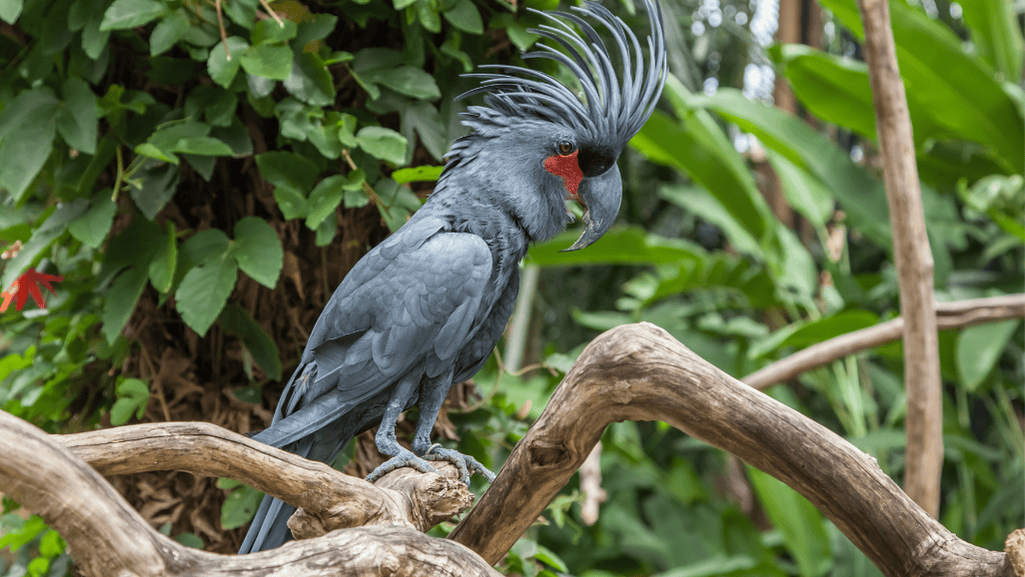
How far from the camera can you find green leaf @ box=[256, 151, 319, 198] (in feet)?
2.86

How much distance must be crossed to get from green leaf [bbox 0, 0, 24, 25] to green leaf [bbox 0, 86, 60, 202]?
0.13 m

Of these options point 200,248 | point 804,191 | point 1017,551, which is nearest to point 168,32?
point 200,248

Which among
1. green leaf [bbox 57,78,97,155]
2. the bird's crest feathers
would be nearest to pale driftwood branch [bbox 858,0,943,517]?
the bird's crest feathers

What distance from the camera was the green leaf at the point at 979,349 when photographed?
1961 millimetres

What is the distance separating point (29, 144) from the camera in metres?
0.85

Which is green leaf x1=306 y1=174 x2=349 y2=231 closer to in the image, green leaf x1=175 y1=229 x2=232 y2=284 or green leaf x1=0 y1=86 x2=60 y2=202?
green leaf x1=175 y1=229 x2=232 y2=284

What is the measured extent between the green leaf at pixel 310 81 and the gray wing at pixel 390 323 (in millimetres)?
298

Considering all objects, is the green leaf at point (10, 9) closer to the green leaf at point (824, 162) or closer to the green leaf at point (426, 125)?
the green leaf at point (426, 125)

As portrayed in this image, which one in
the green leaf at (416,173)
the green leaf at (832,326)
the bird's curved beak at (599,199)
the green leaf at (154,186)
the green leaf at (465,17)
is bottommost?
the green leaf at (832,326)

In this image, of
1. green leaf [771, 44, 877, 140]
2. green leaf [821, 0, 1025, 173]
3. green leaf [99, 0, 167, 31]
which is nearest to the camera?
green leaf [99, 0, 167, 31]

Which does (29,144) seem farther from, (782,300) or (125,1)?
(782,300)

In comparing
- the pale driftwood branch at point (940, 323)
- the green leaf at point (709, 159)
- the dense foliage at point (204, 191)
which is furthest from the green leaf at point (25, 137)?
the green leaf at point (709, 159)

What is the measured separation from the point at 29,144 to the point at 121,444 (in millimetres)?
485

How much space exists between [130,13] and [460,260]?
49cm
